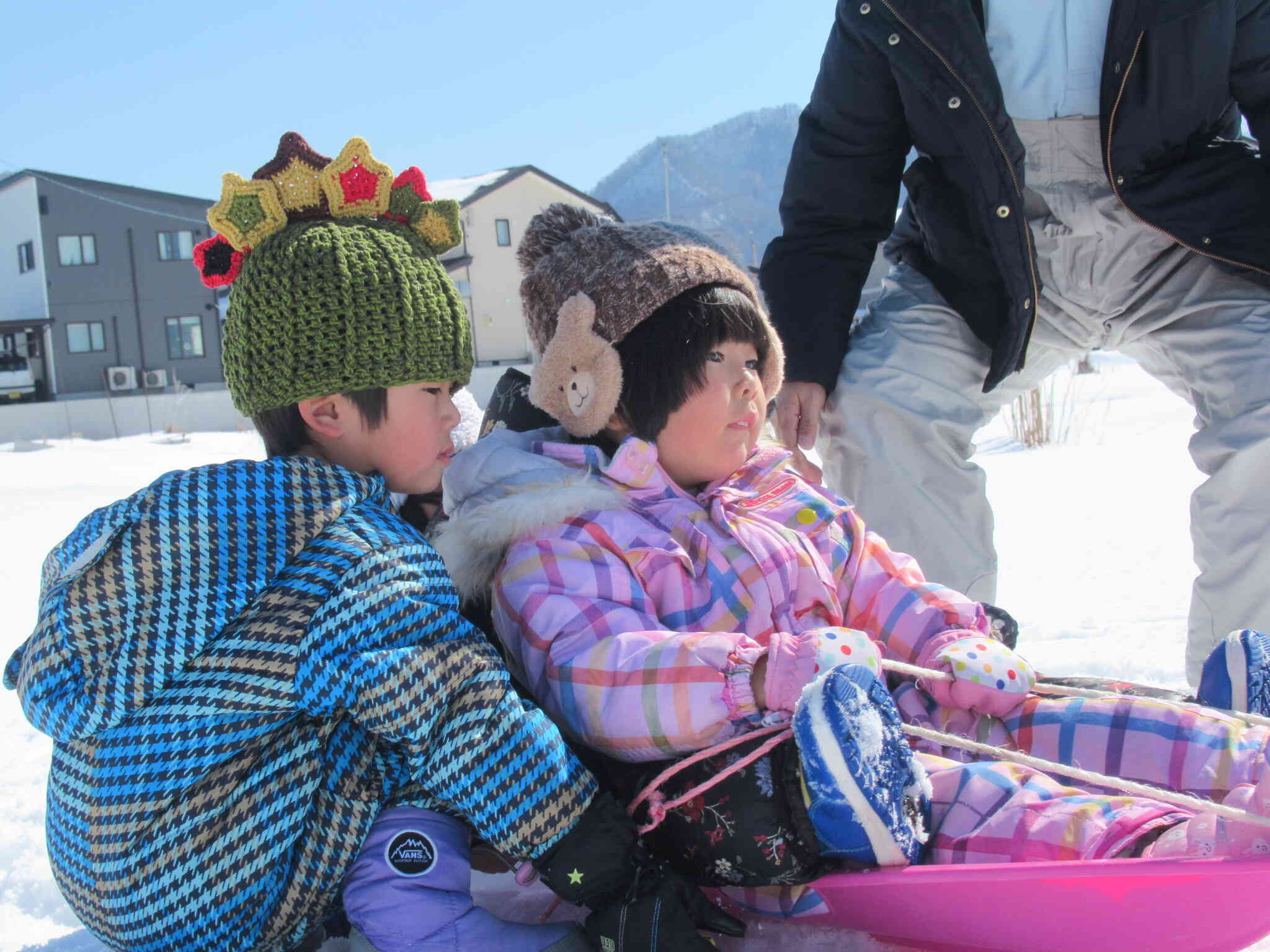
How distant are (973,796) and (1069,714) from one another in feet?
0.85

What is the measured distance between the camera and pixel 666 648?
1.29 meters

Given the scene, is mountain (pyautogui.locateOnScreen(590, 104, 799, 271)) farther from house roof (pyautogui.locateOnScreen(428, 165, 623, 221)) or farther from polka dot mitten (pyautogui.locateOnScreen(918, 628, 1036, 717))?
polka dot mitten (pyautogui.locateOnScreen(918, 628, 1036, 717))

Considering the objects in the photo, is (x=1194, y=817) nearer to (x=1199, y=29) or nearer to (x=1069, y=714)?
(x=1069, y=714)

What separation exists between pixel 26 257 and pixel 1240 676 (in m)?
27.8

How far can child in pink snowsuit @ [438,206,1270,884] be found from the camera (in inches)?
47.8

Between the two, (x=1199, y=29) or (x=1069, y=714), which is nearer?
(x=1069, y=714)

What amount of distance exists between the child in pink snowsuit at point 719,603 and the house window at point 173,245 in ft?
81.7

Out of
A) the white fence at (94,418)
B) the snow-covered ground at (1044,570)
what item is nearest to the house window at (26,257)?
the white fence at (94,418)

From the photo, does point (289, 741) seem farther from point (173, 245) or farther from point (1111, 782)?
point (173, 245)

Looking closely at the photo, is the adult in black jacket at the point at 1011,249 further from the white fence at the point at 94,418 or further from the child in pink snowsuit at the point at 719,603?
the white fence at the point at 94,418

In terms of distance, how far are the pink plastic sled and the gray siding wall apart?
2482 centimetres

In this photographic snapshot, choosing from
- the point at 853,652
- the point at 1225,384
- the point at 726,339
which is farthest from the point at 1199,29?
the point at 853,652

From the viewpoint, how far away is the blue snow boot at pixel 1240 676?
1291mm

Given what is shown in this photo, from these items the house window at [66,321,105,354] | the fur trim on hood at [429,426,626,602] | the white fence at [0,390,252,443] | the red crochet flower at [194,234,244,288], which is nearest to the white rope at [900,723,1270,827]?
the fur trim on hood at [429,426,626,602]
